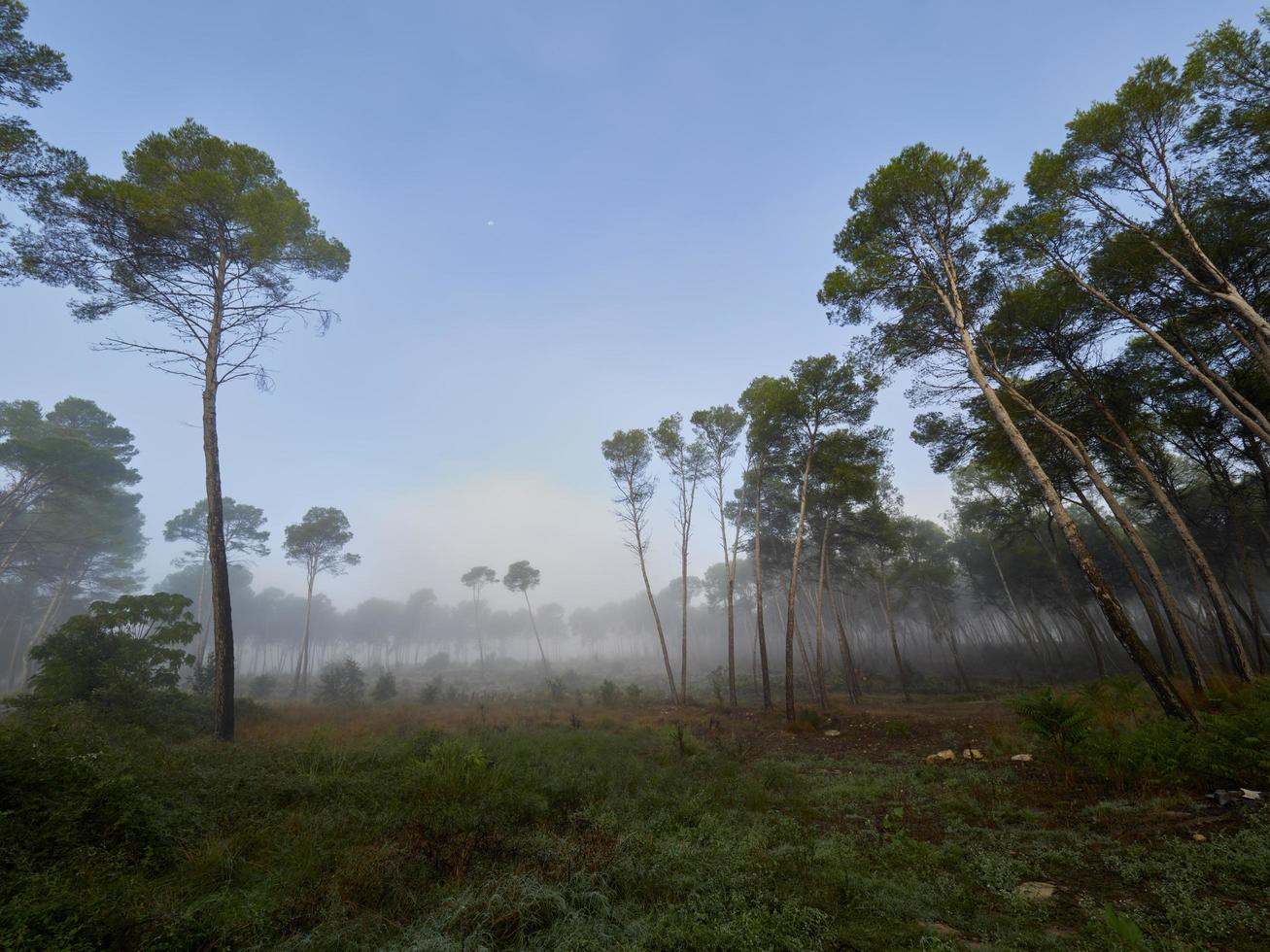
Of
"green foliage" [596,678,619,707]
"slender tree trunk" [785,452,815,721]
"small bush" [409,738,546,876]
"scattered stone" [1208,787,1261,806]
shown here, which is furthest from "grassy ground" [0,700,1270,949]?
"green foliage" [596,678,619,707]

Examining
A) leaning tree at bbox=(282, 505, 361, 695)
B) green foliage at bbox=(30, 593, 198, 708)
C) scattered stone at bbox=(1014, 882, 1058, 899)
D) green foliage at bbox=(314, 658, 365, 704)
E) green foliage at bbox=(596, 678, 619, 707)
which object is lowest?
green foliage at bbox=(596, 678, 619, 707)

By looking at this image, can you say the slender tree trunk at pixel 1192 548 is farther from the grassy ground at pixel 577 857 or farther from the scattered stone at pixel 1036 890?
the scattered stone at pixel 1036 890

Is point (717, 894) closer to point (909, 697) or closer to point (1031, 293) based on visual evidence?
point (1031, 293)

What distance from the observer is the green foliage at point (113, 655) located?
10453 mm

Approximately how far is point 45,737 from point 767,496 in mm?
23917

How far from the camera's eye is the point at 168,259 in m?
11.7

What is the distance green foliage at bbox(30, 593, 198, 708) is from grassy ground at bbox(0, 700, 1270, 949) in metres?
4.31

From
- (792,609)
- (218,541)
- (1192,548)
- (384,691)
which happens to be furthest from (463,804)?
(384,691)

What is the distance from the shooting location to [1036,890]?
4.01 m

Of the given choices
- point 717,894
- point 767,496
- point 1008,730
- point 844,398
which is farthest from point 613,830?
point 767,496

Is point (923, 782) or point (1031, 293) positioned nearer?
point (923, 782)

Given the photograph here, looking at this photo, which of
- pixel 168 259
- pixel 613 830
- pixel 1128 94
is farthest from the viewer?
pixel 168 259

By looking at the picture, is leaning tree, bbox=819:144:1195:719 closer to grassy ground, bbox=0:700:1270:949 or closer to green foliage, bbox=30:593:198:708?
grassy ground, bbox=0:700:1270:949

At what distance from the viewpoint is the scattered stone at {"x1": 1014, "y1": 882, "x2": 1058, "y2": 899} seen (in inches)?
155
